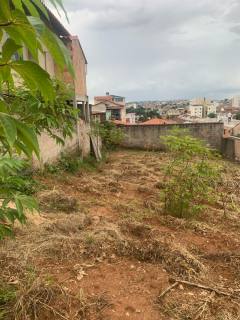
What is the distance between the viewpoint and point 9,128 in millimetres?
552

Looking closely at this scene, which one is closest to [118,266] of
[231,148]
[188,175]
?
[188,175]

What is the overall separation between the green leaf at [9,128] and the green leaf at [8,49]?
115 millimetres

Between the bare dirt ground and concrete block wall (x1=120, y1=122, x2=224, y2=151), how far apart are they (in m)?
10.2

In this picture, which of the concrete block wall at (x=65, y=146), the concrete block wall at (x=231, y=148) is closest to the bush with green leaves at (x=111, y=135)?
the concrete block wall at (x=65, y=146)

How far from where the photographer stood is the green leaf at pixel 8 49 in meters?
0.58

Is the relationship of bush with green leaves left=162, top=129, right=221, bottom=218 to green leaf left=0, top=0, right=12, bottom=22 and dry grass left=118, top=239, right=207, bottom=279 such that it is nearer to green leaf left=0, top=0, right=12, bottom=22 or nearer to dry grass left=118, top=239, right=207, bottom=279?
dry grass left=118, top=239, right=207, bottom=279

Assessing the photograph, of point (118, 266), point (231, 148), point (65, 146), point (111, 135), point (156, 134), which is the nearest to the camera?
point (118, 266)

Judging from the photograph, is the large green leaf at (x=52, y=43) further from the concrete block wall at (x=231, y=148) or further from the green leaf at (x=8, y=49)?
the concrete block wall at (x=231, y=148)

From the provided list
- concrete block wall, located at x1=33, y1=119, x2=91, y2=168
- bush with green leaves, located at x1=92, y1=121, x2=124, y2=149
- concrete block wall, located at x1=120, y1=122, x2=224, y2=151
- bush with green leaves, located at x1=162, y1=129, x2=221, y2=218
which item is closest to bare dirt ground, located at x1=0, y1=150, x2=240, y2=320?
bush with green leaves, located at x1=162, y1=129, x2=221, y2=218

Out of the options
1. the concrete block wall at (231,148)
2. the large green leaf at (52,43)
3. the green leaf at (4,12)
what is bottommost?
the concrete block wall at (231,148)

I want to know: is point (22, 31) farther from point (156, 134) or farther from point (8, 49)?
point (156, 134)

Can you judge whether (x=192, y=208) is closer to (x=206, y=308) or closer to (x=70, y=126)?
(x=206, y=308)

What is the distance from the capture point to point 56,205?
511 centimetres

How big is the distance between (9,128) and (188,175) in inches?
176
